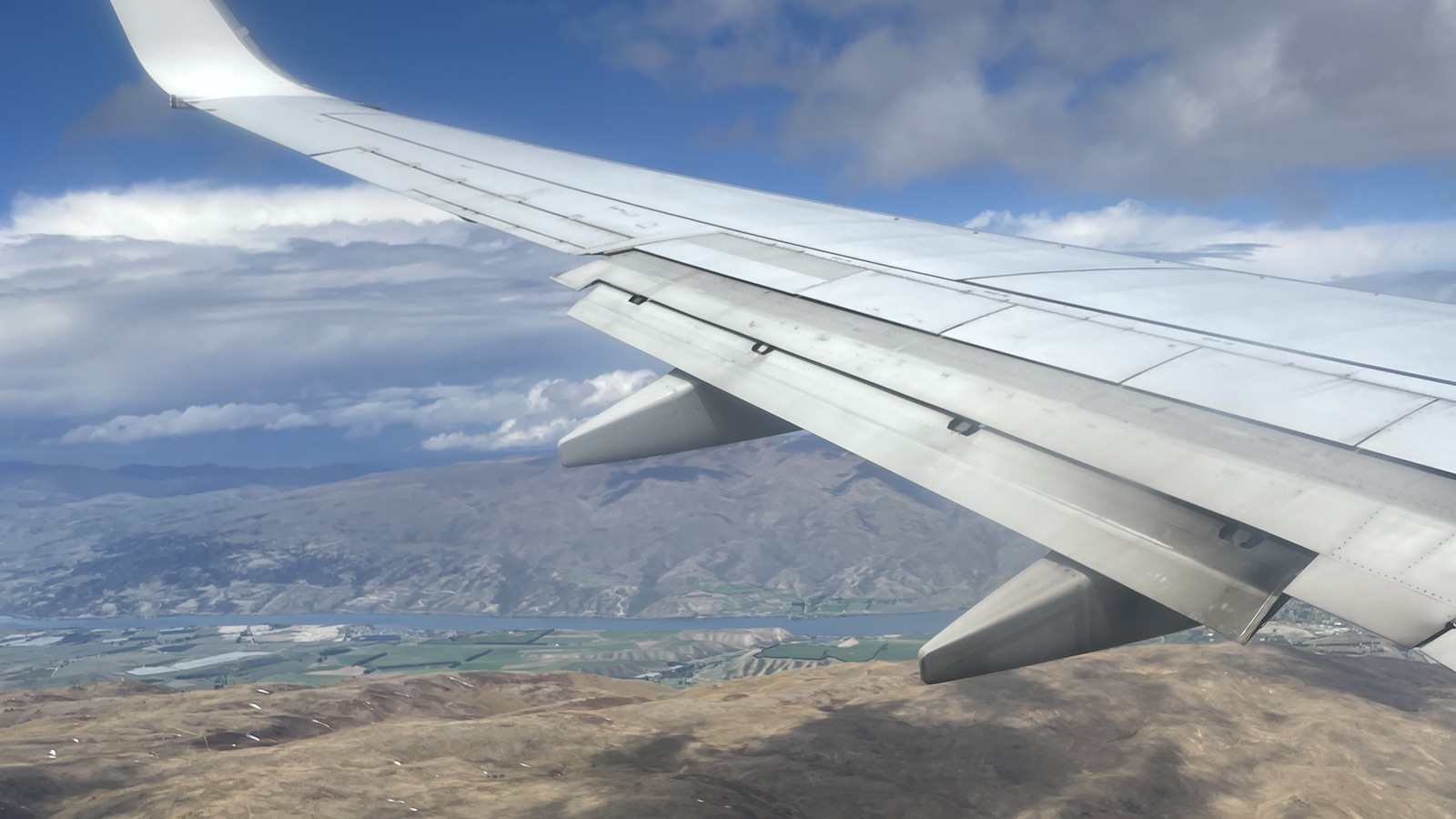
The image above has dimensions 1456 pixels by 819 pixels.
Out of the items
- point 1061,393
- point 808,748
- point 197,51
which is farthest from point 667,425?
point 808,748

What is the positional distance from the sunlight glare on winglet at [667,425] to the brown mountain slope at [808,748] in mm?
24498

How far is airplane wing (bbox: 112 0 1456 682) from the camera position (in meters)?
4.24

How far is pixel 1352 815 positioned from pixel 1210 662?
22.9 metres

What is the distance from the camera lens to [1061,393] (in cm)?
585

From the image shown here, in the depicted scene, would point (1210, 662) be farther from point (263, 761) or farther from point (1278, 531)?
point (1278, 531)

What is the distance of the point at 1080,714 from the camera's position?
166 feet

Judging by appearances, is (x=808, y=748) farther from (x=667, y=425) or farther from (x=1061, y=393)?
(x=1061, y=393)

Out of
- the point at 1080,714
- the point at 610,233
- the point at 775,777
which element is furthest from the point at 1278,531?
the point at 1080,714

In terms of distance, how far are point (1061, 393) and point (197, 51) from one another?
43.0 feet

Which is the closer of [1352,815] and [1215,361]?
[1215,361]

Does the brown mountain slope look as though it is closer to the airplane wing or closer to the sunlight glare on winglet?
the sunlight glare on winglet

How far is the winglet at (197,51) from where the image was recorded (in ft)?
39.8

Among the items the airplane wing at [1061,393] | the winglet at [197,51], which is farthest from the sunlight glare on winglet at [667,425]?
the winglet at [197,51]

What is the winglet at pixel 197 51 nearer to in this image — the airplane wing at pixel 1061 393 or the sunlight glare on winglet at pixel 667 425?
the airplane wing at pixel 1061 393
